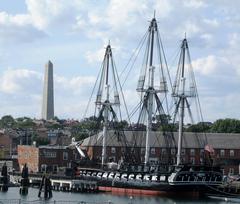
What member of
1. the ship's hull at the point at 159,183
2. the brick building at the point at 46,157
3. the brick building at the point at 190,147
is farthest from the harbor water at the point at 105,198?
the brick building at the point at 190,147

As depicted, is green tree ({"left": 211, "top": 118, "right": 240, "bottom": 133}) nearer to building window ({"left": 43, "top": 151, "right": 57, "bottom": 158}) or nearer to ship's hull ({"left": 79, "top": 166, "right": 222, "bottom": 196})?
building window ({"left": 43, "top": 151, "right": 57, "bottom": 158})

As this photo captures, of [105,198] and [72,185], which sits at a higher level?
[72,185]

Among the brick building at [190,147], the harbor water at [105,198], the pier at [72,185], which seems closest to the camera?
the harbor water at [105,198]

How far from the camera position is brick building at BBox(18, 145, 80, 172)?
139375 mm

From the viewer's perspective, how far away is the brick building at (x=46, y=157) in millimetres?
139375

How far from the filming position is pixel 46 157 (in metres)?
140

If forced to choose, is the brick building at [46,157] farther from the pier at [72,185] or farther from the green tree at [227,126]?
the green tree at [227,126]

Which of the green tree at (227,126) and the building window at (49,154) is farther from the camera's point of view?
the green tree at (227,126)

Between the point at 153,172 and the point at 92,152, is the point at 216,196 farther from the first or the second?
the point at 92,152

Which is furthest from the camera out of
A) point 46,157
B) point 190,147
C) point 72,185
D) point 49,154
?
point 190,147

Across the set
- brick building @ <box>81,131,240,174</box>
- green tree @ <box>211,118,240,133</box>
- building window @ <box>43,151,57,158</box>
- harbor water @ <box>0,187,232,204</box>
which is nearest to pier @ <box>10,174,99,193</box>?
harbor water @ <box>0,187,232,204</box>

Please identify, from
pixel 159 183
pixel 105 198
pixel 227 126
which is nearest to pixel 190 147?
pixel 227 126

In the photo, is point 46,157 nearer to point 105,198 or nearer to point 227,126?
point 105,198

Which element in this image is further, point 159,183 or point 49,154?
point 49,154
